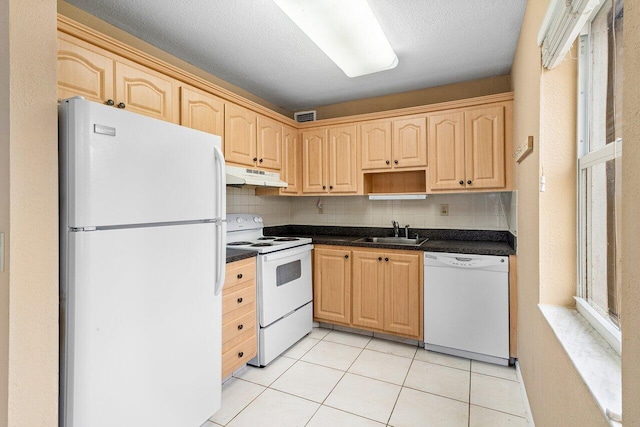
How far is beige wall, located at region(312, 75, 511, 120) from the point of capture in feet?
9.66

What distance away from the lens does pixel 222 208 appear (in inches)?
73.3

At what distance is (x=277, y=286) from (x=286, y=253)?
0.28 meters

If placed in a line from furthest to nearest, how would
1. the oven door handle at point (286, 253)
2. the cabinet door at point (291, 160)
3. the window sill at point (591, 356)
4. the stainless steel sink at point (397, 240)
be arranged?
the cabinet door at point (291, 160)
the stainless steel sink at point (397, 240)
the oven door handle at point (286, 253)
the window sill at point (591, 356)

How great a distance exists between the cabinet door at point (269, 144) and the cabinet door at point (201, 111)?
1.59ft

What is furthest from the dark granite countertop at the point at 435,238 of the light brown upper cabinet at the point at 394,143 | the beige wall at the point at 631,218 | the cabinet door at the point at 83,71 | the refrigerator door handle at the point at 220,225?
the cabinet door at the point at 83,71

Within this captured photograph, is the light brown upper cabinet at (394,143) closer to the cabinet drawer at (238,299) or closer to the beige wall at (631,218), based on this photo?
the cabinet drawer at (238,299)

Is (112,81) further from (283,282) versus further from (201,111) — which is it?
(283,282)

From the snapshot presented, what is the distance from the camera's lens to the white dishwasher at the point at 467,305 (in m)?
2.39

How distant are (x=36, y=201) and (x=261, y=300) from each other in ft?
5.25

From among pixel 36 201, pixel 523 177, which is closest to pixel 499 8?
pixel 523 177

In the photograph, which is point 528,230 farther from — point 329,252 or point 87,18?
point 87,18

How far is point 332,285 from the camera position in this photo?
10.0 feet

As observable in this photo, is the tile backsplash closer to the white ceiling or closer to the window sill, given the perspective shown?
the white ceiling

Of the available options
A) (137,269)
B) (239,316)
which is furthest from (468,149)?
(137,269)
